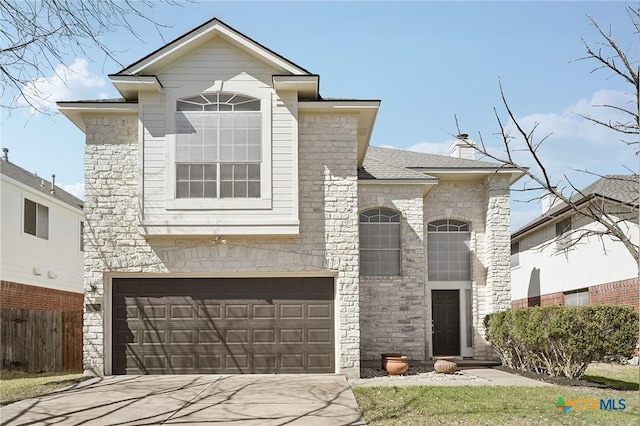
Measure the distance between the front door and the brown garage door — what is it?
230 inches

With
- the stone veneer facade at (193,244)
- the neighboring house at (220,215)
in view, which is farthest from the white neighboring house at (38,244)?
the neighboring house at (220,215)

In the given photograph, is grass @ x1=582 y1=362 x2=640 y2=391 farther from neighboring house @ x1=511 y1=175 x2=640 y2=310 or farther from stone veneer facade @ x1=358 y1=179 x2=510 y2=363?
stone veneer facade @ x1=358 y1=179 x2=510 y2=363

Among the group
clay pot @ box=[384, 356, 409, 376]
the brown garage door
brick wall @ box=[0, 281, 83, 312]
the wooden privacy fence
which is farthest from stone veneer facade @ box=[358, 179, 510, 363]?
brick wall @ box=[0, 281, 83, 312]

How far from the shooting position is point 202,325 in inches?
609

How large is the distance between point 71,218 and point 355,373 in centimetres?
1446

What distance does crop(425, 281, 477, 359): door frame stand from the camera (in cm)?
2006

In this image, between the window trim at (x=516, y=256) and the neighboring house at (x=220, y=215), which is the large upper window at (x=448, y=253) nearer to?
the neighboring house at (x=220, y=215)

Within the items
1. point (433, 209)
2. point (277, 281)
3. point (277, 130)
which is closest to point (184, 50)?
point (277, 130)

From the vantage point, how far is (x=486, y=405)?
11273 millimetres

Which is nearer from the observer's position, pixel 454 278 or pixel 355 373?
pixel 355 373

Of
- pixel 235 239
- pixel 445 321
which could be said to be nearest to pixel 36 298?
pixel 235 239

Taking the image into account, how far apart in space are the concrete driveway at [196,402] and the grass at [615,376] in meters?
6.06

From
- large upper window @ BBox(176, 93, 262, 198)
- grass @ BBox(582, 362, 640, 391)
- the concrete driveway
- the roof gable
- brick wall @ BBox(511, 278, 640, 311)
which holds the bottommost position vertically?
grass @ BBox(582, 362, 640, 391)

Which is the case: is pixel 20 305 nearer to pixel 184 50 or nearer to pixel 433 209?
pixel 184 50
